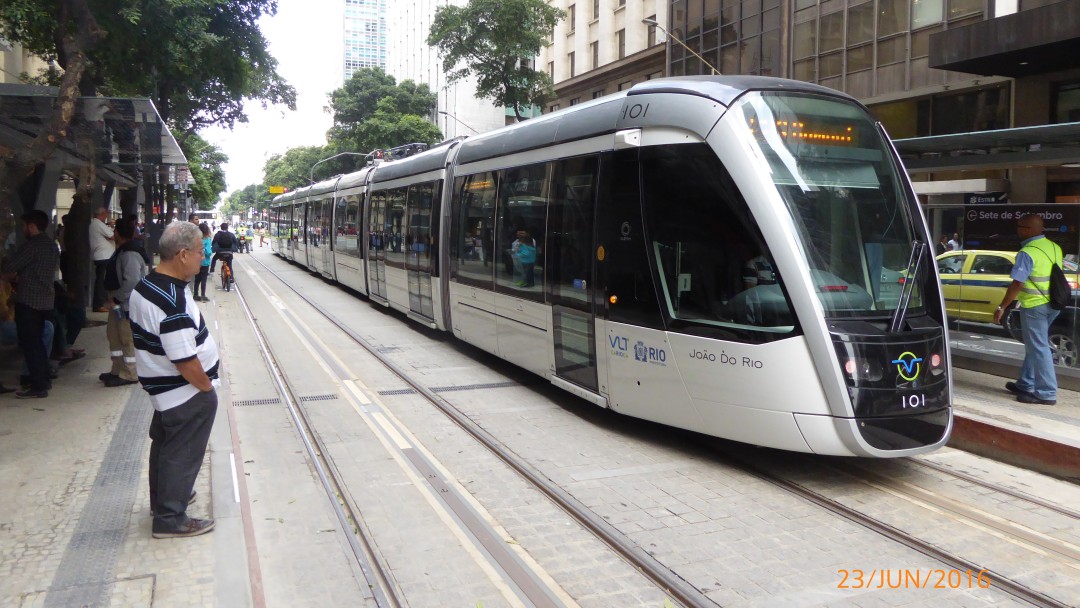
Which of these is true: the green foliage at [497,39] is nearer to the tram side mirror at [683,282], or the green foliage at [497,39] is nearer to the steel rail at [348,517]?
the steel rail at [348,517]

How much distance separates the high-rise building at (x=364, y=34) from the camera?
5320 inches

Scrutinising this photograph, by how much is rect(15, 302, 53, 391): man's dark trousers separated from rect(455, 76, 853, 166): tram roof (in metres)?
5.46

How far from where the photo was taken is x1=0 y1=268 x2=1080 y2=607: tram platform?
14.7 ft

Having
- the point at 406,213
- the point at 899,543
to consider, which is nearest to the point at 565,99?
the point at 406,213

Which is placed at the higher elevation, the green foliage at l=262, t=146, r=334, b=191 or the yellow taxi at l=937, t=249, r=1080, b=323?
the green foliage at l=262, t=146, r=334, b=191

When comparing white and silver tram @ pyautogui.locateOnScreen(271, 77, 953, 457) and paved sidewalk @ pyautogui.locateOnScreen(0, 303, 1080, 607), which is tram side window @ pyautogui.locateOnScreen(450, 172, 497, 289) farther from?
paved sidewalk @ pyautogui.locateOnScreen(0, 303, 1080, 607)

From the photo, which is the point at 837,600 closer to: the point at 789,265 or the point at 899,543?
the point at 899,543

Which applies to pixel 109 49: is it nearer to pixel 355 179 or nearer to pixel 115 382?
pixel 115 382

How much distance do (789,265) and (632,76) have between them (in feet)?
119

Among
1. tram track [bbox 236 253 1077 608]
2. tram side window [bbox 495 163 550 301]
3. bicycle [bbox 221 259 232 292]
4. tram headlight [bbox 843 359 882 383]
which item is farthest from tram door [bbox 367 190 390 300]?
tram headlight [bbox 843 359 882 383]

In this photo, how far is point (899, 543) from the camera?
17.2 ft

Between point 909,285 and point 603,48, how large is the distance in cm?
3872

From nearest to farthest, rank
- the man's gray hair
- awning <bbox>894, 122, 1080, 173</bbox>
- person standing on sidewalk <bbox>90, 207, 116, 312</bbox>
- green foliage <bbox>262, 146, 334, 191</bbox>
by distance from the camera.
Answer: the man's gray hair < awning <bbox>894, 122, 1080, 173</bbox> < person standing on sidewalk <bbox>90, 207, 116, 312</bbox> < green foliage <bbox>262, 146, 334, 191</bbox>

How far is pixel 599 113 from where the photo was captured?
7914mm
